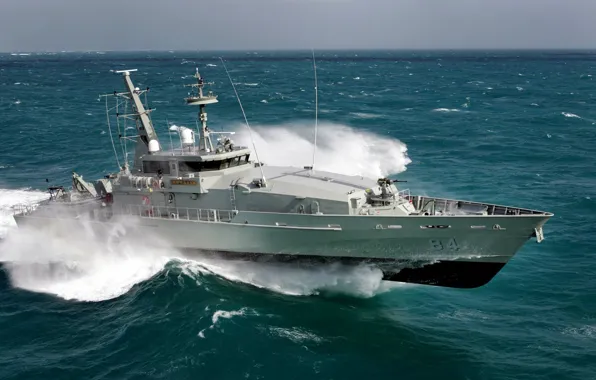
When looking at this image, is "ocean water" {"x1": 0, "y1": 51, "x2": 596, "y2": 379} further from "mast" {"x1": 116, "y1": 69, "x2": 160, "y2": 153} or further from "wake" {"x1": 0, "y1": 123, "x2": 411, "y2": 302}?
"mast" {"x1": 116, "y1": 69, "x2": 160, "y2": 153}

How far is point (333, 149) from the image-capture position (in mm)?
39094

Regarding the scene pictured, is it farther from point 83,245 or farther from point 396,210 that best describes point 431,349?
point 83,245

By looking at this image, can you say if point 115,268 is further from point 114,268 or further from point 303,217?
point 303,217

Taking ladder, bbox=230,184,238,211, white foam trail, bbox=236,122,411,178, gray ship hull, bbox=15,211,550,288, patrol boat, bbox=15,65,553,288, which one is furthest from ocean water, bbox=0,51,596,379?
ladder, bbox=230,184,238,211

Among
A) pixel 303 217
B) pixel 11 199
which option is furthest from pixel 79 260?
pixel 11 199

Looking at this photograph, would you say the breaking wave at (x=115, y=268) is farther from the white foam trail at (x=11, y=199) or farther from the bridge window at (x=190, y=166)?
the white foam trail at (x=11, y=199)

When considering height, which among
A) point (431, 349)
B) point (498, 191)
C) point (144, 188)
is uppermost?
point (144, 188)

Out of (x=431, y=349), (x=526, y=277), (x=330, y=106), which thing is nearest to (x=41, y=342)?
(x=431, y=349)

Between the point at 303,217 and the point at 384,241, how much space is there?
2.75 meters

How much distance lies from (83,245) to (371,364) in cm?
1333

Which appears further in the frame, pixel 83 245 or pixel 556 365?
pixel 83 245

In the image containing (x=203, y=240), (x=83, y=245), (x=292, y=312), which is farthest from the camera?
(x=83, y=245)

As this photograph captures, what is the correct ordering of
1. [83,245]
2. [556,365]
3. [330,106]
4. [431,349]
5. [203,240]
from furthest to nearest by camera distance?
[330,106] → [83,245] → [203,240] → [431,349] → [556,365]

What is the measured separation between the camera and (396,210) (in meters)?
17.8
